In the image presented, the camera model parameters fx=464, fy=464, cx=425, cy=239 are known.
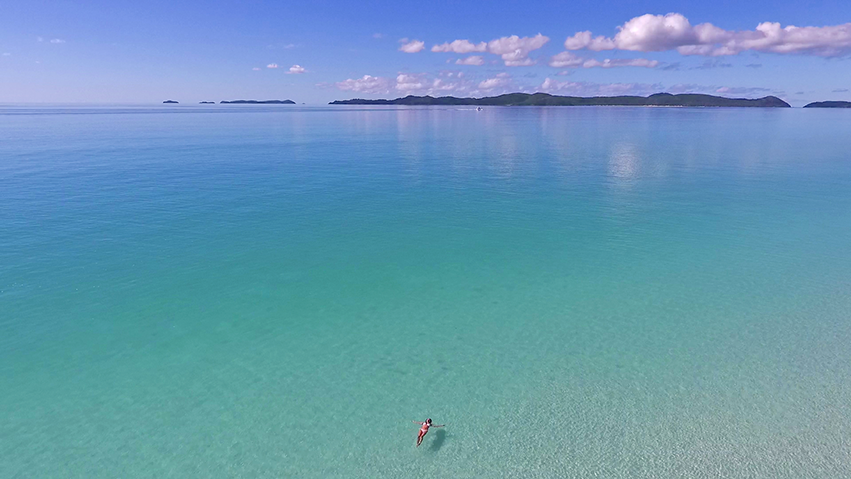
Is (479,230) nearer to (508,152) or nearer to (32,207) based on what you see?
(32,207)

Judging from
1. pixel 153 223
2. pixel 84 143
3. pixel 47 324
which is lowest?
pixel 47 324

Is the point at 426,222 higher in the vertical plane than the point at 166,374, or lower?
higher

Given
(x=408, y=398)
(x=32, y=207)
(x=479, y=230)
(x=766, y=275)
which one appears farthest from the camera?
(x=32, y=207)

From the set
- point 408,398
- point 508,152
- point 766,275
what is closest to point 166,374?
point 408,398

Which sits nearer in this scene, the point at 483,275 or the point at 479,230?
the point at 483,275

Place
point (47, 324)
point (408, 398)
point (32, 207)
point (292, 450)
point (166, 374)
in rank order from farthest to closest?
point (32, 207), point (47, 324), point (166, 374), point (408, 398), point (292, 450)

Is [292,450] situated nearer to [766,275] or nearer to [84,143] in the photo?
[766,275]

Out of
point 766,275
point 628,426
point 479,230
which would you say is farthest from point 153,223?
point 766,275
